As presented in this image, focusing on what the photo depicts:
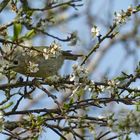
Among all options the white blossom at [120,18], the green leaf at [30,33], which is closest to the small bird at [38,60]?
the green leaf at [30,33]

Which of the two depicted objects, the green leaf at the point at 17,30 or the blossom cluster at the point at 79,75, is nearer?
the green leaf at the point at 17,30

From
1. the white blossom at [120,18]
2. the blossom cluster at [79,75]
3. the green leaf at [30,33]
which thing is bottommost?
the blossom cluster at [79,75]

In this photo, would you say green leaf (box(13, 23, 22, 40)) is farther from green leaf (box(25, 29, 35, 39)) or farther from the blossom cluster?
the blossom cluster

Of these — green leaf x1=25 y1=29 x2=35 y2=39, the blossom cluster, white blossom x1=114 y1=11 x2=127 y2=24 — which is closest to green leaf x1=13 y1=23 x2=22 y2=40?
green leaf x1=25 y1=29 x2=35 y2=39

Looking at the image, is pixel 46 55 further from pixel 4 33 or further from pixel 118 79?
pixel 118 79

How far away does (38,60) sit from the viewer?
2.28m

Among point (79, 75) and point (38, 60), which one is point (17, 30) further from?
point (38, 60)

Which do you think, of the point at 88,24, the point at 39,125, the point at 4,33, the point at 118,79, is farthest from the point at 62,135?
the point at 88,24

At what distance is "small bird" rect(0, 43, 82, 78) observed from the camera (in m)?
1.89

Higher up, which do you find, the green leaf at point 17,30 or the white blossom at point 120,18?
the white blossom at point 120,18

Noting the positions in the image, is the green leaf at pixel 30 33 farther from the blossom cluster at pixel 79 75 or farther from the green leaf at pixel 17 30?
the blossom cluster at pixel 79 75

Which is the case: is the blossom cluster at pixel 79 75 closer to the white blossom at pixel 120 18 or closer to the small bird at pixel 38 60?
the small bird at pixel 38 60

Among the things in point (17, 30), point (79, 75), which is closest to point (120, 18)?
point (79, 75)

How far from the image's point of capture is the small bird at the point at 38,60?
1.89 meters
